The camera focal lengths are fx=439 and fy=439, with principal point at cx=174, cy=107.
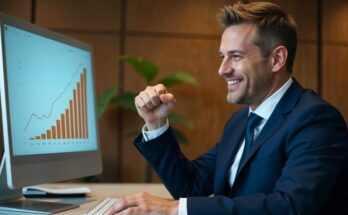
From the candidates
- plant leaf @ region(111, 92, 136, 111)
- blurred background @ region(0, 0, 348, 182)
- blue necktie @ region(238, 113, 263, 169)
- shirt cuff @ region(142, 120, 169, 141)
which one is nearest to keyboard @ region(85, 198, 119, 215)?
shirt cuff @ region(142, 120, 169, 141)

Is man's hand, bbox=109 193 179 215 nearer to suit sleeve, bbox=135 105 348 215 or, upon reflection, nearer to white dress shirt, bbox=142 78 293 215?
suit sleeve, bbox=135 105 348 215

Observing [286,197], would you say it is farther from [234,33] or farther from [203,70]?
[203,70]

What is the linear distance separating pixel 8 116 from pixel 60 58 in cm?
35

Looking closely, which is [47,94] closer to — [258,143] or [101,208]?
[101,208]

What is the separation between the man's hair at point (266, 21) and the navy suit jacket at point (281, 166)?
16cm

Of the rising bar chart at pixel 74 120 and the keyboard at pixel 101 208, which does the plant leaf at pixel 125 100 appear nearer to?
the rising bar chart at pixel 74 120

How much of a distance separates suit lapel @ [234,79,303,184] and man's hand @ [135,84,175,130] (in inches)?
13.6

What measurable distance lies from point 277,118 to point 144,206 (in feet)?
1.78

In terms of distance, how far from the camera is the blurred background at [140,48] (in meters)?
4.85

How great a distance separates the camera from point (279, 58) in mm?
1541

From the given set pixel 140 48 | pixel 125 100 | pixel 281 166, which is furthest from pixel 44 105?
pixel 140 48

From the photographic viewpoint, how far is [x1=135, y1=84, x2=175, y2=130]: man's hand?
1502 millimetres

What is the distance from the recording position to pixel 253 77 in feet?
5.00

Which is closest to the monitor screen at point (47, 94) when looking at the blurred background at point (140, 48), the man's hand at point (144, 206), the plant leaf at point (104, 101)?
the man's hand at point (144, 206)
